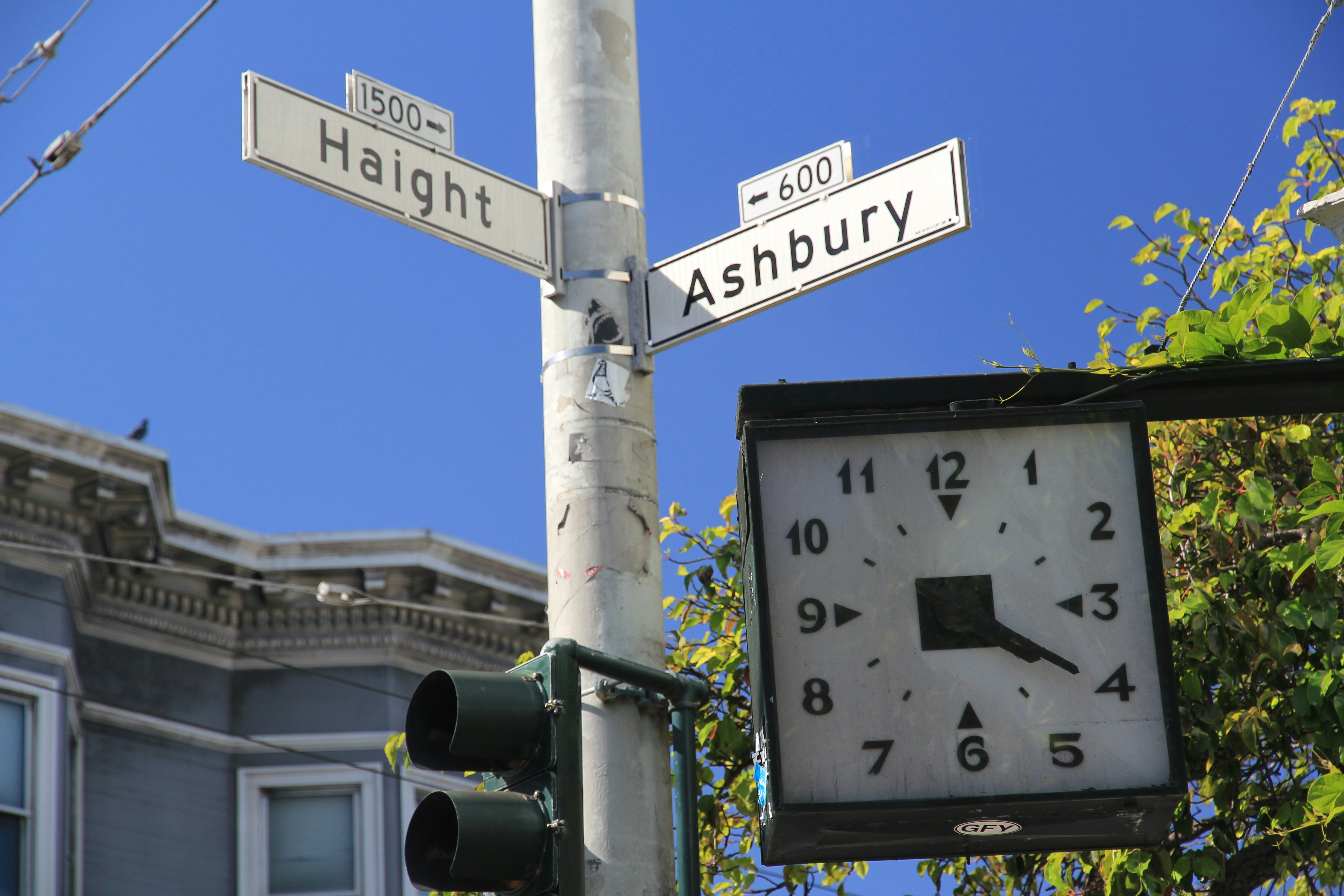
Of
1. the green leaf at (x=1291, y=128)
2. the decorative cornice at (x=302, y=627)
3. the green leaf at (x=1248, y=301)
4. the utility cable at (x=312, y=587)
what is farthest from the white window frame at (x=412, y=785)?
the green leaf at (x=1248, y=301)

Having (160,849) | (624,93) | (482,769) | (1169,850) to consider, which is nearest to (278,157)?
(624,93)

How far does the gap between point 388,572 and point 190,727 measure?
253 cm

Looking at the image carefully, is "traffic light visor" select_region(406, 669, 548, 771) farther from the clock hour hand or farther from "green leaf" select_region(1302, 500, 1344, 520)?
"green leaf" select_region(1302, 500, 1344, 520)

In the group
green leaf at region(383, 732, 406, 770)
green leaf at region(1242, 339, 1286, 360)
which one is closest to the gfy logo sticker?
green leaf at region(1242, 339, 1286, 360)

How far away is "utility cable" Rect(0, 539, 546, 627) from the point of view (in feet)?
47.7

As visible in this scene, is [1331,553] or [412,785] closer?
[1331,553]

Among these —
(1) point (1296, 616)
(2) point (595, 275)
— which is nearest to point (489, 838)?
(2) point (595, 275)

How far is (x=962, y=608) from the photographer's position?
10.9 feet

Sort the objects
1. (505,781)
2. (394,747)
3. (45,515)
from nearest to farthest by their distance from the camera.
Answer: (505,781) → (394,747) → (45,515)

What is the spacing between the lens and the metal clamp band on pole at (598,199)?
4.80 meters

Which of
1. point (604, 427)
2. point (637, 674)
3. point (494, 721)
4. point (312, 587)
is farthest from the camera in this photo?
point (312, 587)

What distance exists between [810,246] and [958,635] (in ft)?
6.19

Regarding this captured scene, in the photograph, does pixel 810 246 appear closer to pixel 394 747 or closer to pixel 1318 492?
pixel 1318 492

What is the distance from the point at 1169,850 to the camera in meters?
6.64
